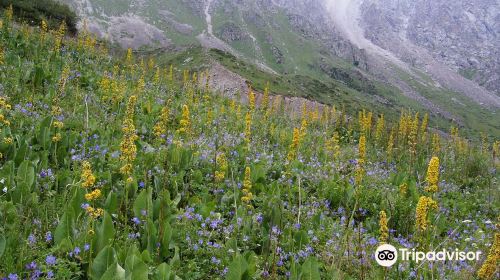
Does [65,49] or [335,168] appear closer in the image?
[335,168]

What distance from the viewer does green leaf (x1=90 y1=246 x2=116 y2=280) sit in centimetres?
317

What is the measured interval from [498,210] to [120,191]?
6.85 meters

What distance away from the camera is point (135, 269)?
3.05m

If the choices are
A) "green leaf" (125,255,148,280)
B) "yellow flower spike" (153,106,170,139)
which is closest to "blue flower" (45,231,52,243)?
"green leaf" (125,255,148,280)

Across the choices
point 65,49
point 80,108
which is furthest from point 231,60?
point 80,108

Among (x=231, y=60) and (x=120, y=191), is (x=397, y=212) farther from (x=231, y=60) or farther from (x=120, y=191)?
(x=231, y=60)

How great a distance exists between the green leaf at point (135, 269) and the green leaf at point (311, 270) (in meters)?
1.39

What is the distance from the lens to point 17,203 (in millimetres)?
3770

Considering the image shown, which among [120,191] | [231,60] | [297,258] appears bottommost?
[231,60]

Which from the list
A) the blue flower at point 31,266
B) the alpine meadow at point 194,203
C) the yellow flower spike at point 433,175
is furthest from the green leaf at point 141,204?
the yellow flower spike at point 433,175

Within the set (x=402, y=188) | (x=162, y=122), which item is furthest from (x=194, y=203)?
(x=402, y=188)

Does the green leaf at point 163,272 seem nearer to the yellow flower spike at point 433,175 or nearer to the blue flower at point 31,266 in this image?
the blue flower at point 31,266

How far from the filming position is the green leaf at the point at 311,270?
3602 millimetres

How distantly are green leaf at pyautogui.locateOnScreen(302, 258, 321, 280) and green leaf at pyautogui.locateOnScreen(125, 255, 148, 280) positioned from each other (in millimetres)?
1389
